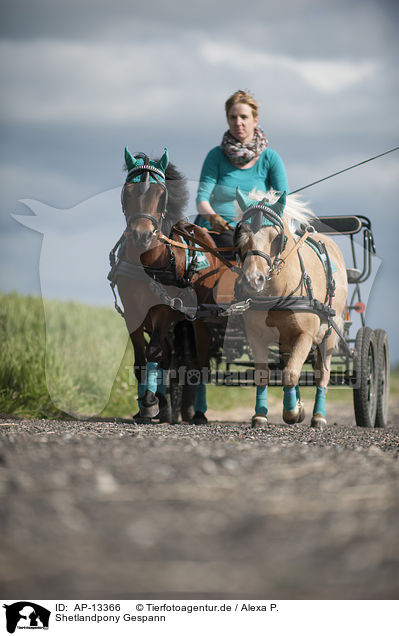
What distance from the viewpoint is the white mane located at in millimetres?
5598

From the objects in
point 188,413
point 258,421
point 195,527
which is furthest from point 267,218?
point 195,527

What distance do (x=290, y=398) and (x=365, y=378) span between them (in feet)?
5.74

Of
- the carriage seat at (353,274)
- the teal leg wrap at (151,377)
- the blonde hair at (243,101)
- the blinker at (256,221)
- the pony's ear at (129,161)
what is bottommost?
the teal leg wrap at (151,377)

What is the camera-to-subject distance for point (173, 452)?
11.5 ft

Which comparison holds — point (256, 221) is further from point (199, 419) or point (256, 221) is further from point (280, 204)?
point (199, 419)

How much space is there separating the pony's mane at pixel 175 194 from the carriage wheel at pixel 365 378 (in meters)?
2.42

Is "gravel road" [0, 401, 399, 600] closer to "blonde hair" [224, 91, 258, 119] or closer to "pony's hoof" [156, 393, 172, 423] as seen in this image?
"pony's hoof" [156, 393, 172, 423]

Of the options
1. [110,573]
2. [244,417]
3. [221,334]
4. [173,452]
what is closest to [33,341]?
[221,334]

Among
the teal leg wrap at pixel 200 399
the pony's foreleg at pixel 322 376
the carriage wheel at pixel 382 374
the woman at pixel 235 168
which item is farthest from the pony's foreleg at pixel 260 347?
the carriage wheel at pixel 382 374

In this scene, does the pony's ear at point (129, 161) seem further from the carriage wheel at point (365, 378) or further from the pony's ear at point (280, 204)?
the carriage wheel at point (365, 378)

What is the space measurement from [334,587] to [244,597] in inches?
10.3

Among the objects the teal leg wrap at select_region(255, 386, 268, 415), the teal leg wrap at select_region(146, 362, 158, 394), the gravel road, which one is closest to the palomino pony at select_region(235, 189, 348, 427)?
the teal leg wrap at select_region(255, 386, 268, 415)

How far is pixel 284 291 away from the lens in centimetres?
555

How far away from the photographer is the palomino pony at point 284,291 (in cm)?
526
